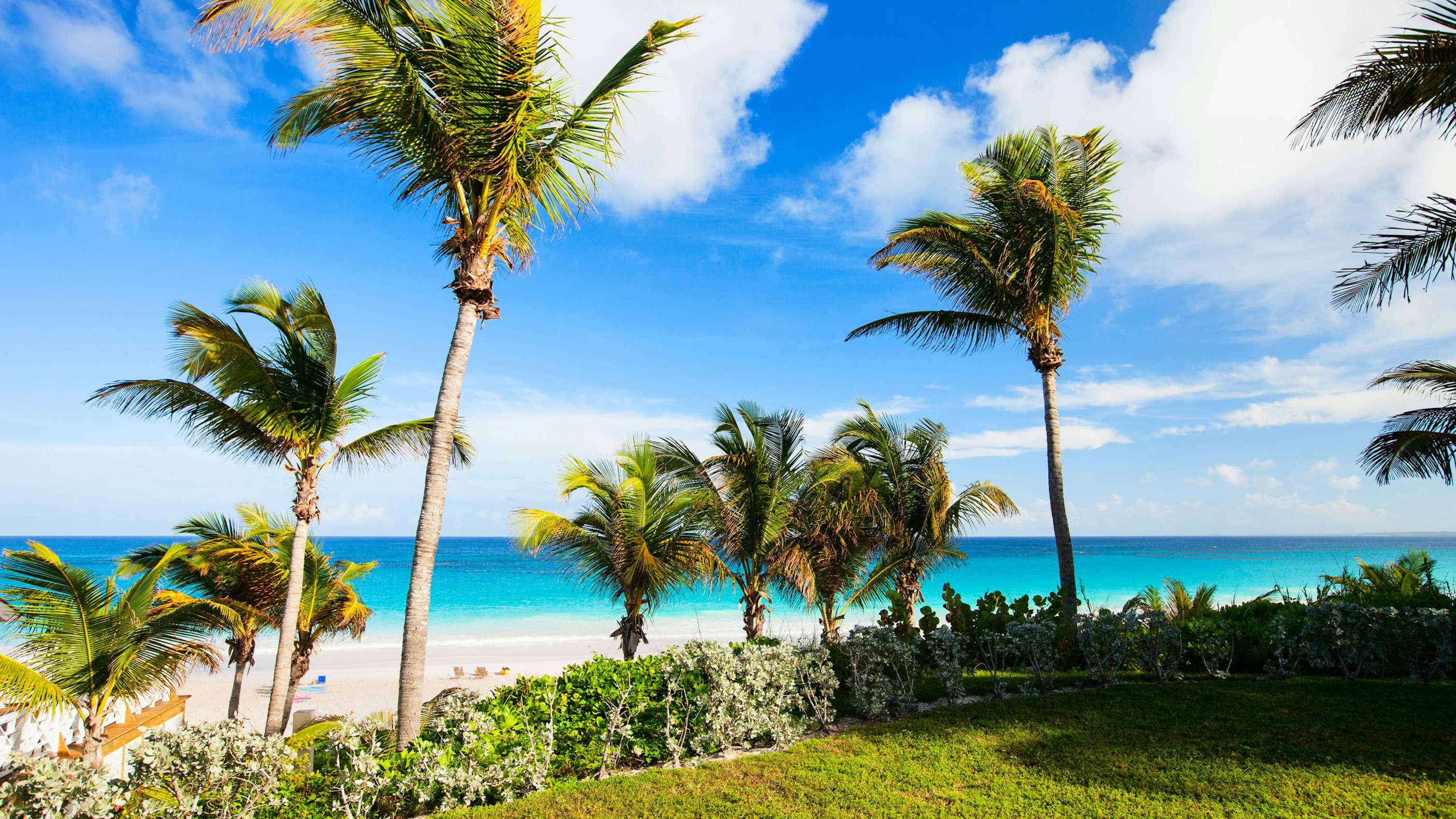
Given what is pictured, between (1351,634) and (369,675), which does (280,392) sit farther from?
(369,675)

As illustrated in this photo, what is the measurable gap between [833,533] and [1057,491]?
3818 mm

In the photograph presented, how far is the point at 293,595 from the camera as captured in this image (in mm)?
8141

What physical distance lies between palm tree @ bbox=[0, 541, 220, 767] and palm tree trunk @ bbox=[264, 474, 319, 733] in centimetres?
106

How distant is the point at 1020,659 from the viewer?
9461mm

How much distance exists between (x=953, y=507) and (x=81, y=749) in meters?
12.2

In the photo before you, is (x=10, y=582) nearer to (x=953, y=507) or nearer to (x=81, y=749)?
(x=81, y=749)

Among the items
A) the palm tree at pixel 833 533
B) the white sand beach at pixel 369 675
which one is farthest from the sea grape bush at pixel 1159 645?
the white sand beach at pixel 369 675

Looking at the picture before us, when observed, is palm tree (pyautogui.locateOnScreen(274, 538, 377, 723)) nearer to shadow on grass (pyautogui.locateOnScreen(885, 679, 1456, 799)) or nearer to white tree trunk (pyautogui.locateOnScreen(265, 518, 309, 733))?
white tree trunk (pyautogui.locateOnScreen(265, 518, 309, 733))

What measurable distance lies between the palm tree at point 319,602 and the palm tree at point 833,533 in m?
7.69

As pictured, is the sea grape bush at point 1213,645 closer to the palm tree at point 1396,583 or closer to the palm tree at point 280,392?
the palm tree at point 1396,583

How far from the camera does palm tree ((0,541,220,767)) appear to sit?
18.5 ft

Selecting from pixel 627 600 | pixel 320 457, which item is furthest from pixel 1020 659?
pixel 320 457

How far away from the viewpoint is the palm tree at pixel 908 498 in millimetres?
11906

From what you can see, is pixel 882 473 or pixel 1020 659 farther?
pixel 882 473
